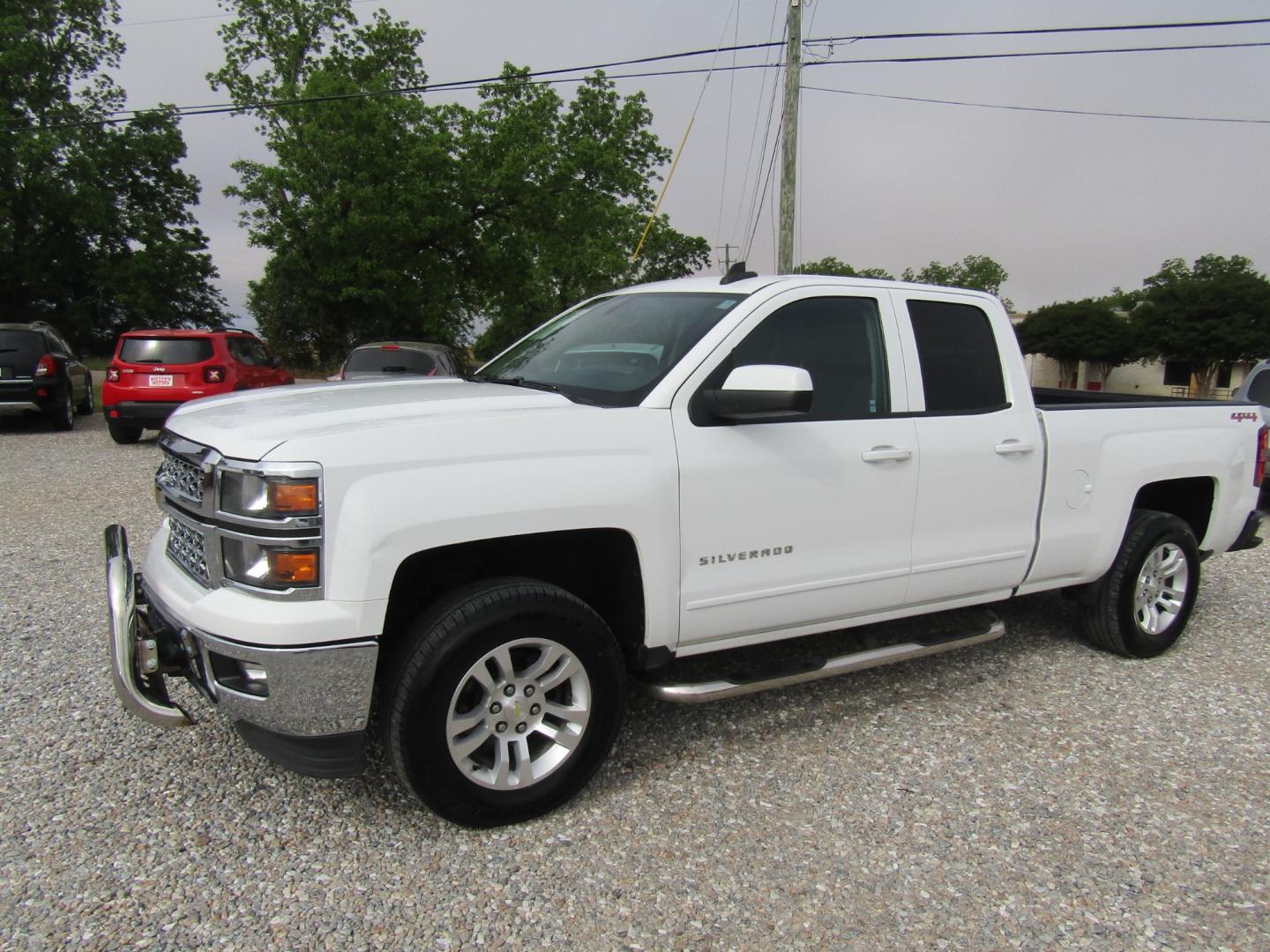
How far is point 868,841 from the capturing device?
2.88m

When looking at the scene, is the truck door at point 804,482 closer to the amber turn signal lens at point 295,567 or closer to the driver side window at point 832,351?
the driver side window at point 832,351

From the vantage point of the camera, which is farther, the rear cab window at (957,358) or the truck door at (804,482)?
the rear cab window at (957,358)

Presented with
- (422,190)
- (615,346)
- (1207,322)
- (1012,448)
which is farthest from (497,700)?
(1207,322)

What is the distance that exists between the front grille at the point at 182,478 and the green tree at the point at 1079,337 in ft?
190

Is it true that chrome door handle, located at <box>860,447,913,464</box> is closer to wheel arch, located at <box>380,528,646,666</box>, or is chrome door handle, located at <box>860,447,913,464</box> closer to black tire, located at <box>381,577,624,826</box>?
wheel arch, located at <box>380,528,646,666</box>

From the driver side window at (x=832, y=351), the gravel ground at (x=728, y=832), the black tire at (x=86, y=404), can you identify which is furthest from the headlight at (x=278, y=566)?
the black tire at (x=86, y=404)

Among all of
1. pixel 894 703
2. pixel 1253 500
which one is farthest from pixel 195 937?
pixel 1253 500

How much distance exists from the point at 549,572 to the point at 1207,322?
182ft

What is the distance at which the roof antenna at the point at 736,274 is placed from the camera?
3723mm

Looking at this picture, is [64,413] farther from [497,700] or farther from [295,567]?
[497,700]

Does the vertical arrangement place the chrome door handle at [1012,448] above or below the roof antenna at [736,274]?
below

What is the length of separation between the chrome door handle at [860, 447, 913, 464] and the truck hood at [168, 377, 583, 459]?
1.19m

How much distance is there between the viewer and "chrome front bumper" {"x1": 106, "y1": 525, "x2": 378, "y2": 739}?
2.49 meters

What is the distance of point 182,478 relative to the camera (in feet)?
9.61
